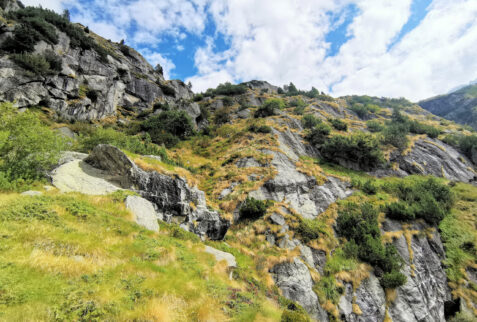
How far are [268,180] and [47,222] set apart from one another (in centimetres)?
2027

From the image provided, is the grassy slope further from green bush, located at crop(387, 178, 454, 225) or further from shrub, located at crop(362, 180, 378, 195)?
shrub, located at crop(362, 180, 378, 195)

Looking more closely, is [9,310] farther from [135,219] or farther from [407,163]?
[407,163]

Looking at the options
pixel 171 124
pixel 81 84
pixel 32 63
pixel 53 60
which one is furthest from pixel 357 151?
pixel 81 84

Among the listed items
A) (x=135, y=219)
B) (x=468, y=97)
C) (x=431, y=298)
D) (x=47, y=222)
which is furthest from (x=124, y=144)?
(x=468, y=97)

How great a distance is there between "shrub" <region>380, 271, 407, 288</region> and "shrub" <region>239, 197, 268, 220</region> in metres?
11.8

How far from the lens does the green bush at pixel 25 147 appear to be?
10.1 metres

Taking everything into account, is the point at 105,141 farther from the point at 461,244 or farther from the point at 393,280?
the point at 461,244

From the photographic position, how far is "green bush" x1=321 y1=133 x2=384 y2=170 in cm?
3388

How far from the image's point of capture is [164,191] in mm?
14469

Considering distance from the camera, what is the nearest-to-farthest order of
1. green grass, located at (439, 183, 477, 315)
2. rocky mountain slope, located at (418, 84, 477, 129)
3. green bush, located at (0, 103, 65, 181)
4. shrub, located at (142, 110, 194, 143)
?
green bush, located at (0, 103, 65, 181) → green grass, located at (439, 183, 477, 315) → shrub, located at (142, 110, 194, 143) → rocky mountain slope, located at (418, 84, 477, 129)

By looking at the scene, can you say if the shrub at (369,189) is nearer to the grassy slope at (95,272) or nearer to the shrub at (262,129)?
the shrub at (262,129)

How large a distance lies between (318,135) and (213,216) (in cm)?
3407

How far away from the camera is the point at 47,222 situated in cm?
697

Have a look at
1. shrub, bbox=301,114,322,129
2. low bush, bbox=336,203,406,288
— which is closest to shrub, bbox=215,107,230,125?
shrub, bbox=301,114,322,129
